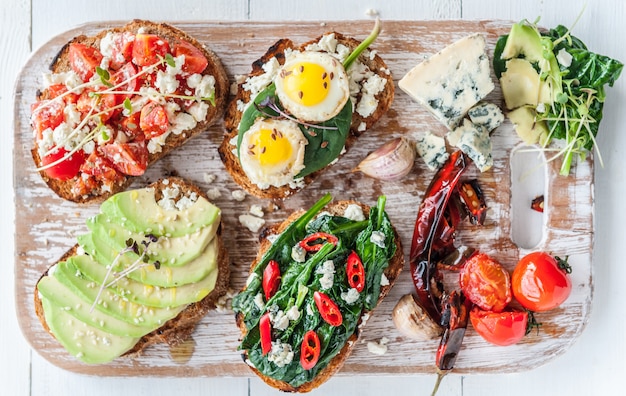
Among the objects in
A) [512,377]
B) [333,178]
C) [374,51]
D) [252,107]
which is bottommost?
[512,377]

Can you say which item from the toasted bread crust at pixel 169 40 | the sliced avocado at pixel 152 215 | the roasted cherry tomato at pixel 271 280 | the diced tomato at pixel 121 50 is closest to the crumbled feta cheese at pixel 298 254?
the roasted cherry tomato at pixel 271 280

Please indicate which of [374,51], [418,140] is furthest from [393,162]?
[374,51]

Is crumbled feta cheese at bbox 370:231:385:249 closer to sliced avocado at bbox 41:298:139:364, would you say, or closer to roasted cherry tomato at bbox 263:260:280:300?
roasted cherry tomato at bbox 263:260:280:300

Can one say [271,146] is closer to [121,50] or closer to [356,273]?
[356,273]

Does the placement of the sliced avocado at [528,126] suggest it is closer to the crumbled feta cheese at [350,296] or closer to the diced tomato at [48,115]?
the crumbled feta cheese at [350,296]

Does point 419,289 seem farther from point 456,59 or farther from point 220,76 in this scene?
point 220,76

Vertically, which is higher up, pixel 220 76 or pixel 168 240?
pixel 220 76

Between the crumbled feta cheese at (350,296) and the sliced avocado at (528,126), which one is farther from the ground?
the sliced avocado at (528,126)
